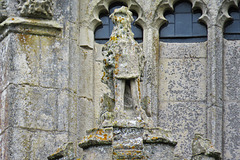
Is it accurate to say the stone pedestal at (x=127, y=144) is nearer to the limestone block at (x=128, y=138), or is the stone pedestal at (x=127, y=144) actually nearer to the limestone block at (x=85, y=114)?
the limestone block at (x=128, y=138)

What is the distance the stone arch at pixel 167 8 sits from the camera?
781 inches

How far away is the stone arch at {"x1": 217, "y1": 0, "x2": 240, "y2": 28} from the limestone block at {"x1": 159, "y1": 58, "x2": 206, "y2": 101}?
2.27ft

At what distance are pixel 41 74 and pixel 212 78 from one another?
2.70 metres

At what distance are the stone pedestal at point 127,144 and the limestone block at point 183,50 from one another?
11.0 ft

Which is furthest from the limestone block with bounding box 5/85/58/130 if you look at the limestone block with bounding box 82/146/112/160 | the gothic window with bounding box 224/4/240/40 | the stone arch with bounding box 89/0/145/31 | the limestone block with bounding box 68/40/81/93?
the gothic window with bounding box 224/4/240/40

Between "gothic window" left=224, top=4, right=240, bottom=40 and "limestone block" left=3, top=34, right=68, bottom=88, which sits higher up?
"gothic window" left=224, top=4, right=240, bottom=40

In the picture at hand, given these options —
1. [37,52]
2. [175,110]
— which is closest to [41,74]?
[37,52]

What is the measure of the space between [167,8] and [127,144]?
15.0 feet

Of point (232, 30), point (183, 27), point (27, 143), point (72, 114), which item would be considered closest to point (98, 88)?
point (72, 114)

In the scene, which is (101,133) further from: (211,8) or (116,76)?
(211,8)

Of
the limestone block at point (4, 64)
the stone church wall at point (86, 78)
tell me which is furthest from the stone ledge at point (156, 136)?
the limestone block at point (4, 64)

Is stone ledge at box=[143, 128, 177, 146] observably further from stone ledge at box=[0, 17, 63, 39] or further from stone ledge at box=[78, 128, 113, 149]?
stone ledge at box=[0, 17, 63, 39]

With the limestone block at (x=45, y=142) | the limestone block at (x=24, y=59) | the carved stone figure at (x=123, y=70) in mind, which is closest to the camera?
the carved stone figure at (x=123, y=70)

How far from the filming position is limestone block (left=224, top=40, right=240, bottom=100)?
1942cm
